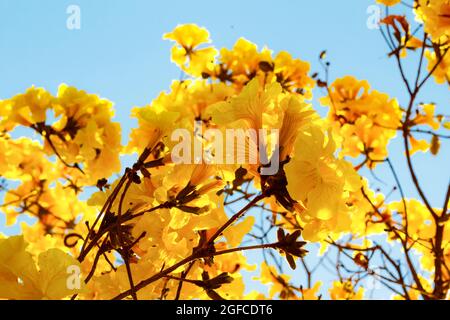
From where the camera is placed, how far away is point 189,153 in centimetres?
101

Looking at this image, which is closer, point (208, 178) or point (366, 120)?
point (208, 178)

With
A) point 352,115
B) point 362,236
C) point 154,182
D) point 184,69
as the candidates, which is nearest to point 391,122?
point 352,115

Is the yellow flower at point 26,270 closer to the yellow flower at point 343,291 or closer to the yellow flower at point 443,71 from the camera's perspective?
the yellow flower at point 343,291

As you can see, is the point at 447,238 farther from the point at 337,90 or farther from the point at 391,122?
the point at 337,90

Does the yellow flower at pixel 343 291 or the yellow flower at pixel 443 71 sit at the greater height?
the yellow flower at pixel 443 71

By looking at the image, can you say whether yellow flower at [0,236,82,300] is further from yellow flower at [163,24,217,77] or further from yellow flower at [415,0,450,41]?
yellow flower at [163,24,217,77]

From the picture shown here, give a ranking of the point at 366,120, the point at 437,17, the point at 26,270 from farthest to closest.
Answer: the point at 366,120
the point at 437,17
the point at 26,270

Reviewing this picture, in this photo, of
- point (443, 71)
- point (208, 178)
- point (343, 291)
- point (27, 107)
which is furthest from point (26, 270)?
point (443, 71)

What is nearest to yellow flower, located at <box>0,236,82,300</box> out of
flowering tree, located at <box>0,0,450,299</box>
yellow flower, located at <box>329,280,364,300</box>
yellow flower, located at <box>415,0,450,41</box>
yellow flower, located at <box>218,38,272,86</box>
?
flowering tree, located at <box>0,0,450,299</box>

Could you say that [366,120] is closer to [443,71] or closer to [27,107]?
[443,71]

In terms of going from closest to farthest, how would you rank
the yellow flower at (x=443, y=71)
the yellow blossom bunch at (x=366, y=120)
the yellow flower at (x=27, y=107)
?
1. the yellow flower at (x=27, y=107)
2. the yellow flower at (x=443, y=71)
3. the yellow blossom bunch at (x=366, y=120)

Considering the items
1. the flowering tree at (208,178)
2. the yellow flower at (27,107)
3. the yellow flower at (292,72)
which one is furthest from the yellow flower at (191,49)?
Result: the yellow flower at (27,107)

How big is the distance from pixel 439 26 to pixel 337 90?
113 cm

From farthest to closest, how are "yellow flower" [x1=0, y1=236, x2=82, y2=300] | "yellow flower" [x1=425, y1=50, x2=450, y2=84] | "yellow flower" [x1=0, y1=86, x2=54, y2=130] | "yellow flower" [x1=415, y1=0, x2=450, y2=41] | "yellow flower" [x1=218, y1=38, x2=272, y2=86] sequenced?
"yellow flower" [x1=218, y1=38, x2=272, y2=86] → "yellow flower" [x1=425, y1=50, x2=450, y2=84] → "yellow flower" [x1=0, y1=86, x2=54, y2=130] → "yellow flower" [x1=415, y1=0, x2=450, y2=41] → "yellow flower" [x1=0, y1=236, x2=82, y2=300]
